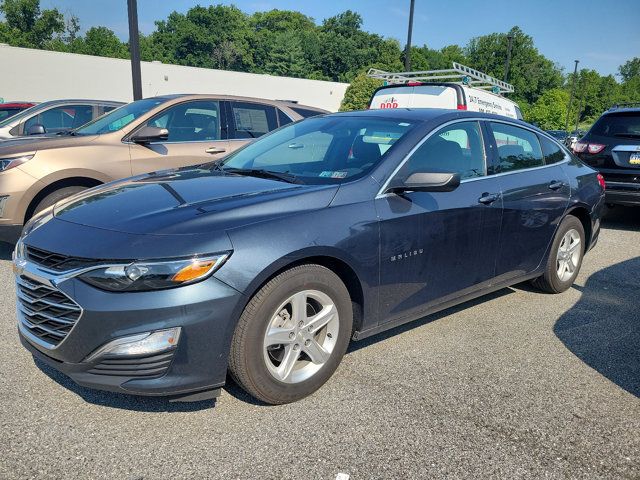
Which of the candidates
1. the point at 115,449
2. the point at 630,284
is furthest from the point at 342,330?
the point at 630,284

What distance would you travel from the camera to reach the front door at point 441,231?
3.31 meters

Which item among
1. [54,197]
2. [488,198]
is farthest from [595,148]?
[54,197]

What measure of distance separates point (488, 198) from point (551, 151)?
1.38 metres

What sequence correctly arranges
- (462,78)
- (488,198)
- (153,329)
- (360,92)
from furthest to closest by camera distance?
(360,92) → (462,78) → (488,198) → (153,329)

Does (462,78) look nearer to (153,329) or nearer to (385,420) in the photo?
(385,420)

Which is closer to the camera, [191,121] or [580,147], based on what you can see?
[191,121]

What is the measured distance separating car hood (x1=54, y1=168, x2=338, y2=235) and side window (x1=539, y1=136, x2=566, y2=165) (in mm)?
2516

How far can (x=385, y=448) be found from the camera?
2.61 meters

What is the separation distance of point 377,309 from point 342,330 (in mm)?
304

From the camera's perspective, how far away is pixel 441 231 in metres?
3.54

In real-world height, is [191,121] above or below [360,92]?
below

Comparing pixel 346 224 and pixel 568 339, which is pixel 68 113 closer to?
pixel 346 224

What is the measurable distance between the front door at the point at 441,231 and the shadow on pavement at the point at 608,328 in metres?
0.81

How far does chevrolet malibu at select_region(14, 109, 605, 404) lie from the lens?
A: 8.23 ft
